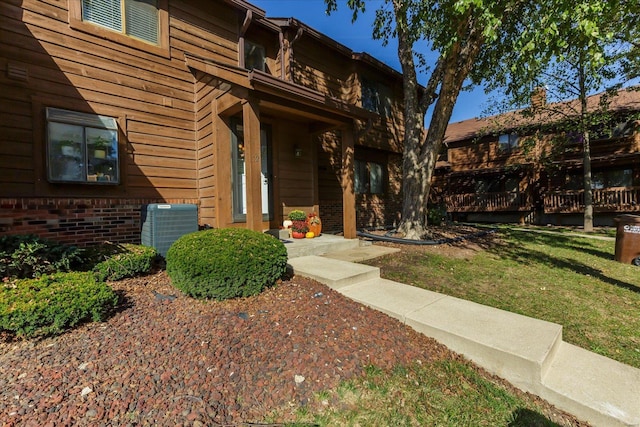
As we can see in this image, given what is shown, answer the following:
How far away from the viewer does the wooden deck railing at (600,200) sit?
14367 mm

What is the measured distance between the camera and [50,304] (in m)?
2.76

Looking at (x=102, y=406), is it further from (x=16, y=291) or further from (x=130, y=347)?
(x=16, y=291)

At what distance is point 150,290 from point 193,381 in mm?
2204

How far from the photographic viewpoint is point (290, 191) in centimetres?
766

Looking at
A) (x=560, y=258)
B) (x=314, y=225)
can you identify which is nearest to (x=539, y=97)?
(x=560, y=258)

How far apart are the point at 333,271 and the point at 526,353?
256cm

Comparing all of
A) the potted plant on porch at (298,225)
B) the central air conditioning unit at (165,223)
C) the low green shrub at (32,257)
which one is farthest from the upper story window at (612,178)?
the low green shrub at (32,257)

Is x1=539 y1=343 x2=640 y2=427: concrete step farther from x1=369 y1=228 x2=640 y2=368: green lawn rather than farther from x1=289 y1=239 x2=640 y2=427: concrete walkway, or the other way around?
x1=369 y1=228 x2=640 y2=368: green lawn

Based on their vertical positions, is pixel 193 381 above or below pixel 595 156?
below

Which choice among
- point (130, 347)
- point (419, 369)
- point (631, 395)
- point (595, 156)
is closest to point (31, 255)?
point (130, 347)

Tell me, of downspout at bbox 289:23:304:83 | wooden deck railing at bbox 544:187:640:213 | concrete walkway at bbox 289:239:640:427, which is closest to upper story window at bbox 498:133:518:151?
wooden deck railing at bbox 544:187:640:213

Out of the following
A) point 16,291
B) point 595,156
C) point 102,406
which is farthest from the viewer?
point 595,156

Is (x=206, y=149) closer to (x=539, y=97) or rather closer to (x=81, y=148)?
(x=81, y=148)

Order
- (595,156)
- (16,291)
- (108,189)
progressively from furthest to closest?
1. (595,156)
2. (108,189)
3. (16,291)
